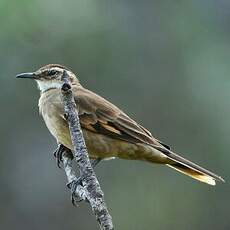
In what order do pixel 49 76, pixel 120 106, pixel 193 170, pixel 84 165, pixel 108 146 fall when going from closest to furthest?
pixel 84 165 < pixel 193 170 < pixel 108 146 < pixel 49 76 < pixel 120 106

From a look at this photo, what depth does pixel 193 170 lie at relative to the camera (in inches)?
292

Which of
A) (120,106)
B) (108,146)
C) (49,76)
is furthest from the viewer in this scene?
(120,106)

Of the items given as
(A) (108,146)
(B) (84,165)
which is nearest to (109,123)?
(A) (108,146)

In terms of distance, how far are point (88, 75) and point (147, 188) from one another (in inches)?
68.6

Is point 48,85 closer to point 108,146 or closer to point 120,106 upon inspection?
point 108,146

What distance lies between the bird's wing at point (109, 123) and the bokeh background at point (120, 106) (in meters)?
4.61

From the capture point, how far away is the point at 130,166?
13336mm

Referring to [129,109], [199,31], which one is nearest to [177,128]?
[129,109]

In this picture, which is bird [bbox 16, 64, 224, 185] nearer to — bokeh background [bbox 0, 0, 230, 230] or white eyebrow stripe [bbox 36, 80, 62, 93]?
white eyebrow stripe [bbox 36, 80, 62, 93]

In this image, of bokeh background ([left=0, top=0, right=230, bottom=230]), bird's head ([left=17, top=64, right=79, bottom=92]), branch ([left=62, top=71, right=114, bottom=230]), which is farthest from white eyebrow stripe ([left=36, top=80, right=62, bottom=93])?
bokeh background ([left=0, top=0, right=230, bottom=230])

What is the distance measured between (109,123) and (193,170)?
2.81ft

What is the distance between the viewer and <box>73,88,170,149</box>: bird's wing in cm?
779

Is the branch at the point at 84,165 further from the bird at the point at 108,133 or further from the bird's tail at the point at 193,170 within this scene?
the bird at the point at 108,133

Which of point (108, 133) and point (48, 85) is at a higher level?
point (48, 85)
